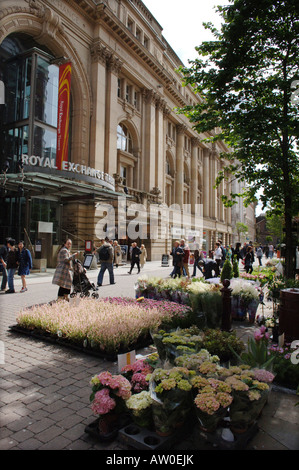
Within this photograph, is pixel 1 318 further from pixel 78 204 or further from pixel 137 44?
pixel 137 44

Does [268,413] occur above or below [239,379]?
below

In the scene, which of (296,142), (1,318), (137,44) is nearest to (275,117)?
(296,142)

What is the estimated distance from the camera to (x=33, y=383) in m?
4.04

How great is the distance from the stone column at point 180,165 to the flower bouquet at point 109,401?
39.4 meters

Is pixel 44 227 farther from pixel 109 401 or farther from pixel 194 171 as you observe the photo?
pixel 194 171

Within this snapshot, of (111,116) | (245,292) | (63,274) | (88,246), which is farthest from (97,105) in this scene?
(245,292)

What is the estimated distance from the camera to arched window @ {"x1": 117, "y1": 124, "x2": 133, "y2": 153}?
30469mm

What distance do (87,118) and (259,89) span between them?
18873 mm

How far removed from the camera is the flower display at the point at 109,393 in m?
2.85

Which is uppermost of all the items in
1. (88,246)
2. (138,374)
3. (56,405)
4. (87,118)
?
(87,118)

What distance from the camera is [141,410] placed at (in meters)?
2.82

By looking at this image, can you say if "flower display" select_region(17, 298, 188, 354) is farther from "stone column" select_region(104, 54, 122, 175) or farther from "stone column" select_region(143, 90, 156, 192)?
"stone column" select_region(143, 90, 156, 192)

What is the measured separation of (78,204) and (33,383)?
20.4 metres

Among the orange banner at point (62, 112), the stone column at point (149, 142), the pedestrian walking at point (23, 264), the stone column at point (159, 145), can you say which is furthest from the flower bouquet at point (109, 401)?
the stone column at point (159, 145)
